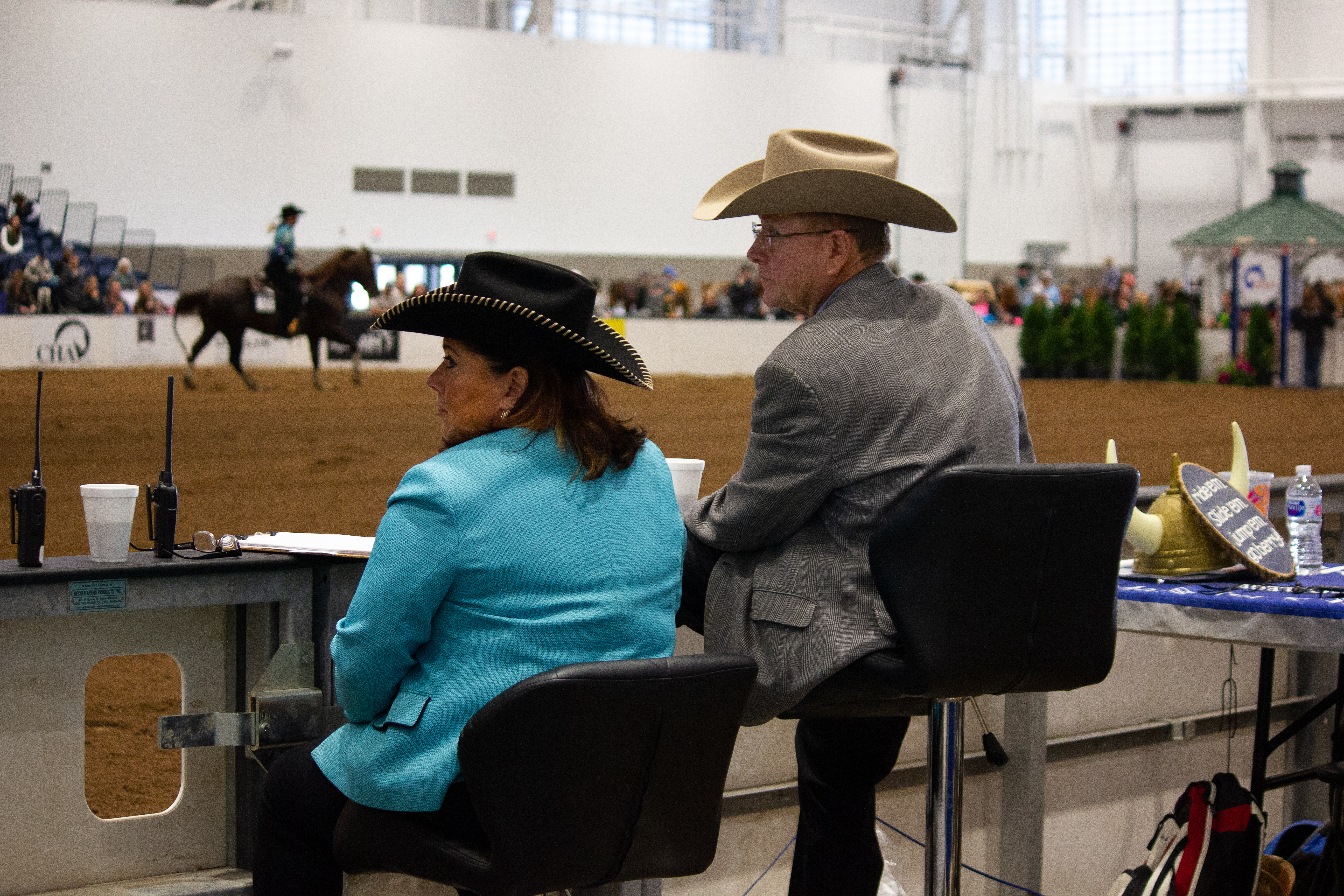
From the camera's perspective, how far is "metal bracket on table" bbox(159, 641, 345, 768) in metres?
2.02

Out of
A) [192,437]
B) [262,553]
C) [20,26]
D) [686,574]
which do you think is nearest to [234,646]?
[262,553]

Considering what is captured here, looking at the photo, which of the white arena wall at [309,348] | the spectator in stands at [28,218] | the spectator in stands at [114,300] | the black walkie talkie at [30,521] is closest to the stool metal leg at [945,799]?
the black walkie talkie at [30,521]

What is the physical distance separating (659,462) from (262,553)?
801 mm

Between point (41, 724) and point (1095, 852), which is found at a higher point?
point (41, 724)

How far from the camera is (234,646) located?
7.08 feet

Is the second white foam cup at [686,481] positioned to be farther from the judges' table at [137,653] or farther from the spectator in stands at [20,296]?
the spectator in stands at [20,296]

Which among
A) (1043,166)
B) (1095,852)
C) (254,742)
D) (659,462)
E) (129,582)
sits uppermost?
(1043,166)

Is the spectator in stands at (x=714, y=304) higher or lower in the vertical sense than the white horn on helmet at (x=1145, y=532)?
higher

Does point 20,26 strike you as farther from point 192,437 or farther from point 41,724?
point 41,724

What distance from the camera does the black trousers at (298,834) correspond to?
154cm

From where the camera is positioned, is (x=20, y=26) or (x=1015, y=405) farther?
(x=20, y=26)

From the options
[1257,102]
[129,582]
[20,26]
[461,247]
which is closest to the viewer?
[129,582]

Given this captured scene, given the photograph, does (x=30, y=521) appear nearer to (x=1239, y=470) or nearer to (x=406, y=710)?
(x=406, y=710)

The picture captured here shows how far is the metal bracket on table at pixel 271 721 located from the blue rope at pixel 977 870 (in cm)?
126
